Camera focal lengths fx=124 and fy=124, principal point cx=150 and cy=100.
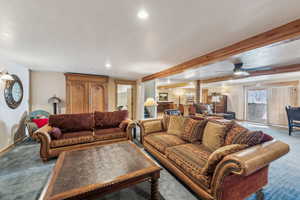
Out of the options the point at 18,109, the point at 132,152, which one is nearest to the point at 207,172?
the point at 132,152

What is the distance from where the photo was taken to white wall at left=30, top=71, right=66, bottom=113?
455 centimetres

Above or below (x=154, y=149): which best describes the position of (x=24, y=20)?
above

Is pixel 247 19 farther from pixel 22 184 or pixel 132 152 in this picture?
pixel 22 184

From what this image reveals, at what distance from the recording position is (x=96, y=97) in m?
5.38

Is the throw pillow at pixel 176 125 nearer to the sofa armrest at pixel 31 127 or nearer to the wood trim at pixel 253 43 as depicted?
the wood trim at pixel 253 43

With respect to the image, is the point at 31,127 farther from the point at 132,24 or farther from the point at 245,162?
the point at 245,162

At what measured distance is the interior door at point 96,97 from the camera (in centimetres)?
527

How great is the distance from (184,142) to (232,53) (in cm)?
192

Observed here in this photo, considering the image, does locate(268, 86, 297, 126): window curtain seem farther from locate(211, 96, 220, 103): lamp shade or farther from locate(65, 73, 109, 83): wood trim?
locate(65, 73, 109, 83): wood trim

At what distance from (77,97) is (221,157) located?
531 cm

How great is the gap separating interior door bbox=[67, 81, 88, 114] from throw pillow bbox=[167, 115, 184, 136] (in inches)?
154

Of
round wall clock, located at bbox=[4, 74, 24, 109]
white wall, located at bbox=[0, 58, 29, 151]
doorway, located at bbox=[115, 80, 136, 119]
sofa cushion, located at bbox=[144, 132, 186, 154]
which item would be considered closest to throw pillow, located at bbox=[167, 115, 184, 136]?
sofa cushion, located at bbox=[144, 132, 186, 154]

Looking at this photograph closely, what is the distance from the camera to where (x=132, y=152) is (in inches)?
77.7

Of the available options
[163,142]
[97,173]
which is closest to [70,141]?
[97,173]
